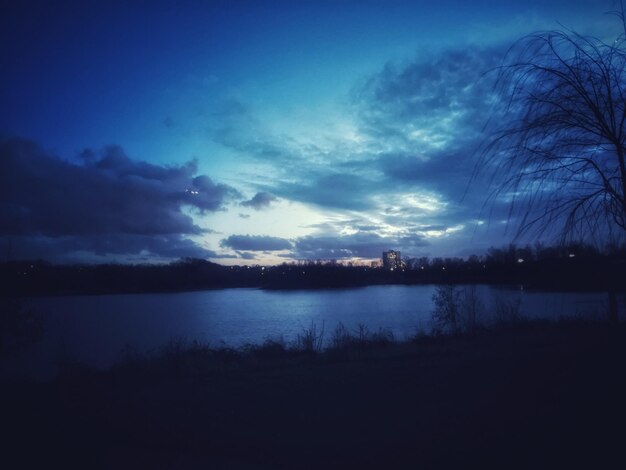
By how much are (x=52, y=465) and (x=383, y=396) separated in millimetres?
4645

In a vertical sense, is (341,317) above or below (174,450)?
below

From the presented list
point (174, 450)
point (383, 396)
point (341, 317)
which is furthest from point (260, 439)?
point (341, 317)

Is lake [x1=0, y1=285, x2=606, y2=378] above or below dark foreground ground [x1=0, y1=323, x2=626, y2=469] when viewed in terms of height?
below

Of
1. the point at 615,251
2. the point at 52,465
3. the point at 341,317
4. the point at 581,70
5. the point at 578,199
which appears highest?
the point at 581,70

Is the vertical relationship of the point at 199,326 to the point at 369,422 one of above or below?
below

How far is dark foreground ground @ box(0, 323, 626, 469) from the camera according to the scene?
4.05m

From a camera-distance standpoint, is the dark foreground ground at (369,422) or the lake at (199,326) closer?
the dark foreground ground at (369,422)

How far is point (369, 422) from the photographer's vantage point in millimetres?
5188

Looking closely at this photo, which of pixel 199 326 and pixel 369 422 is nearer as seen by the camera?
pixel 369 422

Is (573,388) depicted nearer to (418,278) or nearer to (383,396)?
(383,396)

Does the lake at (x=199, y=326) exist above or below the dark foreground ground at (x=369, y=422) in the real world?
below

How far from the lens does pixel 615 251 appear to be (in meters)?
6.48

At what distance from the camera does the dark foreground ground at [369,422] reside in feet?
13.3

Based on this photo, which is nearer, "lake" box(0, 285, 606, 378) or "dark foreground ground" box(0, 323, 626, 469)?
"dark foreground ground" box(0, 323, 626, 469)
